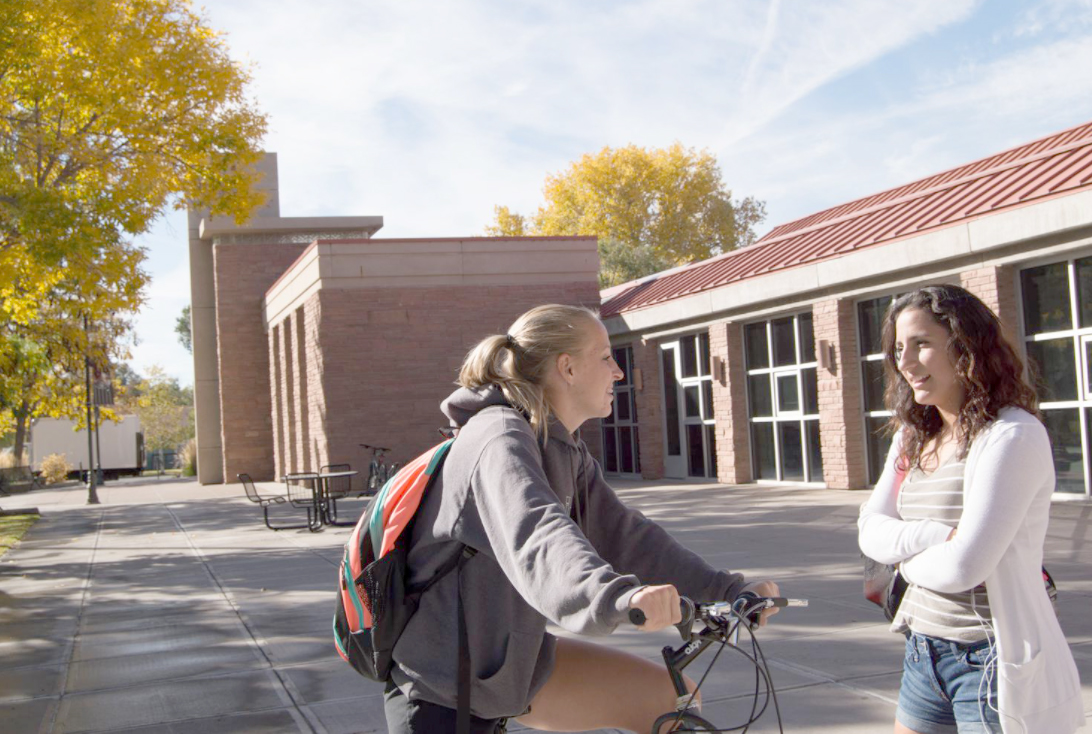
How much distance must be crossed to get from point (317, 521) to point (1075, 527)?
993cm

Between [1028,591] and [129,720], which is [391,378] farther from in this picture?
[1028,591]

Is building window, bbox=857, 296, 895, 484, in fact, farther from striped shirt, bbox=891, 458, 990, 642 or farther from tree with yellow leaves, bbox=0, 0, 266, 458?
striped shirt, bbox=891, 458, 990, 642

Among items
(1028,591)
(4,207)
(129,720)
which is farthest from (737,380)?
(1028,591)

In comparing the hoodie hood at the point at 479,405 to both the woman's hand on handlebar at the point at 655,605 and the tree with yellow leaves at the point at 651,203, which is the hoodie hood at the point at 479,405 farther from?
the tree with yellow leaves at the point at 651,203

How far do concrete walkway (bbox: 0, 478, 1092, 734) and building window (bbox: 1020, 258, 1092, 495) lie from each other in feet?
2.66

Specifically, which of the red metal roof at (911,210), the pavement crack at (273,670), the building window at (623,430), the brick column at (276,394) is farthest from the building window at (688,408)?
the brick column at (276,394)

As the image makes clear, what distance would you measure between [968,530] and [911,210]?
1499 centimetres

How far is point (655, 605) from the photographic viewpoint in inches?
82.0

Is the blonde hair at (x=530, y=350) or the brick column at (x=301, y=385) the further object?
the brick column at (x=301, y=385)

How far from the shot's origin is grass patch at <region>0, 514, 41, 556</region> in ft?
53.0

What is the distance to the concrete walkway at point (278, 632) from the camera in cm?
567

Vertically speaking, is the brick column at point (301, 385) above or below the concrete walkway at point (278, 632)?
above

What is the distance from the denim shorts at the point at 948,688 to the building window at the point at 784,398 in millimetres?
14892

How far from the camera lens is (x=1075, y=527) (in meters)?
10.9
